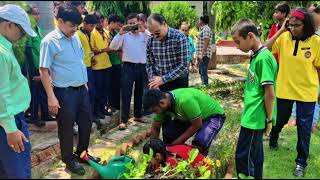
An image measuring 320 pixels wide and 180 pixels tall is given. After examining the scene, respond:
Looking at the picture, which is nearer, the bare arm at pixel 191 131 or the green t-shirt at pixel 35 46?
the bare arm at pixel 191 131

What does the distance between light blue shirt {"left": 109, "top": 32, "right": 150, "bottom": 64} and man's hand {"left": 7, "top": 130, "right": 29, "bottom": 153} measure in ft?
10.8

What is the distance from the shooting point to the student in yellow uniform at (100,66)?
20.7 feet

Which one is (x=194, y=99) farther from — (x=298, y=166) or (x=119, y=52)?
(x=119, y=52)

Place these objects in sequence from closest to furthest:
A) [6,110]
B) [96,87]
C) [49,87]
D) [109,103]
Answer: [6,110], [49,87], [96,87], [109,103]

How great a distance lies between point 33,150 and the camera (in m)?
5.09

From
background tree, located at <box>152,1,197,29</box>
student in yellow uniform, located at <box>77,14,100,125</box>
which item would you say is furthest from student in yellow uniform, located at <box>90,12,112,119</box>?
background tree, located at <box>152,1,197,29</box>

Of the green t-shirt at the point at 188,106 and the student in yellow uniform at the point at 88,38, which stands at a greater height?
the student in yellow uniform at the point at 88,38

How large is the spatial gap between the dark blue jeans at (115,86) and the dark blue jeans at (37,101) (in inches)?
45.6

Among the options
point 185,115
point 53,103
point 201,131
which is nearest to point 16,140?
point 53,103

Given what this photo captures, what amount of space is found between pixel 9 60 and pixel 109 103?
402 centimetres

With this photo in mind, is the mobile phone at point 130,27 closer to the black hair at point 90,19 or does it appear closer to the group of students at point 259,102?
the black hair at point 90,19

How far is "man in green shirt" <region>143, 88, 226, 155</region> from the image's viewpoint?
3906mm

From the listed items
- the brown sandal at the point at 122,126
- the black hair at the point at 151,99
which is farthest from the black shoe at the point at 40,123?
the black hair at the point at 151,99

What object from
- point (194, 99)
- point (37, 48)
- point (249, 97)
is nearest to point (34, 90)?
point (37, 48)
